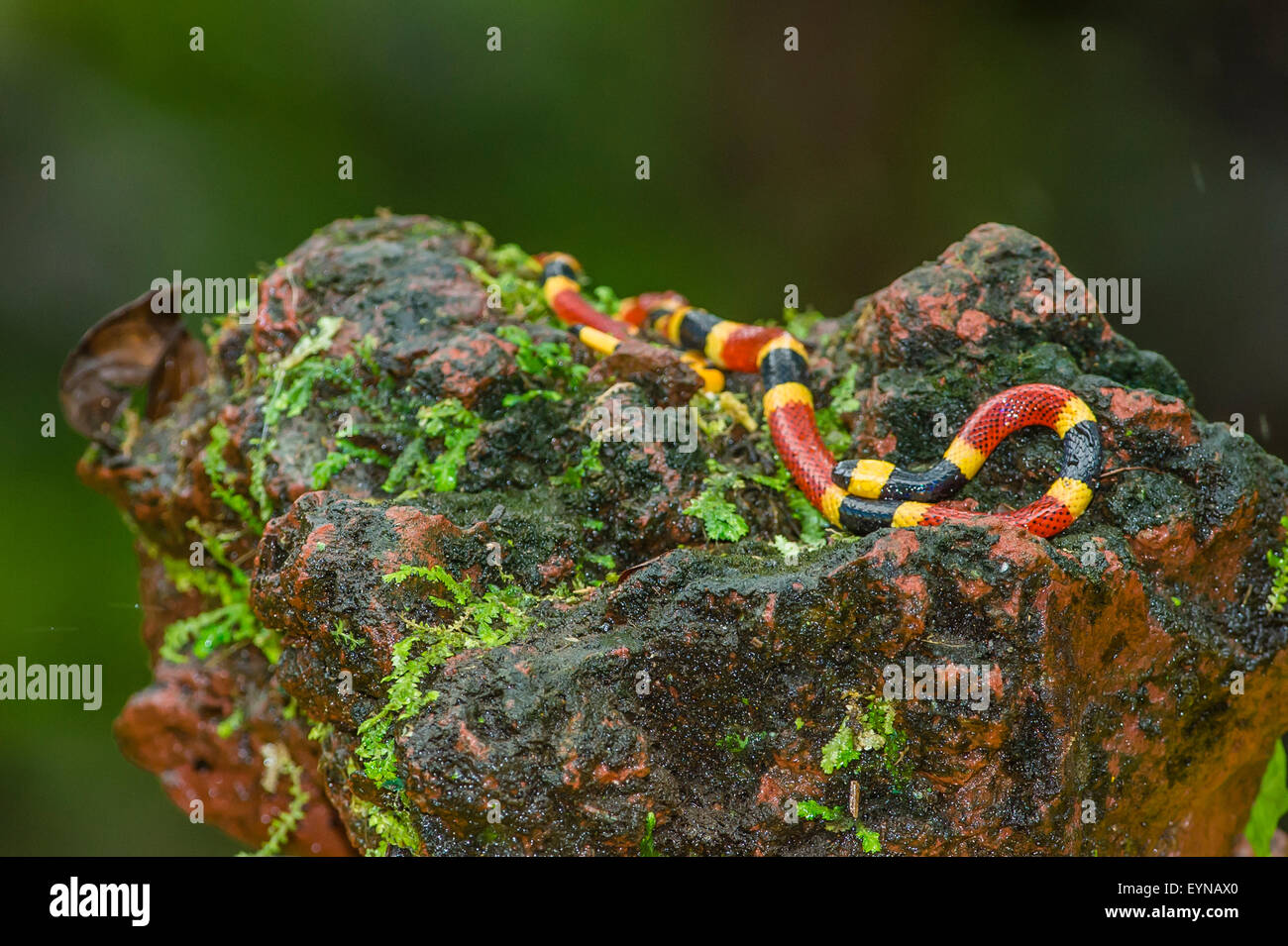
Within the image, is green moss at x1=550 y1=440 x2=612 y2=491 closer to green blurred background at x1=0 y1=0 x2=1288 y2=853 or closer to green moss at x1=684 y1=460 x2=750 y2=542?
green moss at x1=684 y1=460 x2=750 y2=542

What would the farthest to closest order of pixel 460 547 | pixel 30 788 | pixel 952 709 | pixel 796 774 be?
pixel 30 788 < pixel 460 547 < pixel 796 774 < pixel 952 709

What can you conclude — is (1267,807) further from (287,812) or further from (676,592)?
(287,812)

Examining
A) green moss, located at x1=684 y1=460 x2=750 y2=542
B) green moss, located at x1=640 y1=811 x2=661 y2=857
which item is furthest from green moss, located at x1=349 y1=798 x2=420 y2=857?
green moss, located at x1=684 y1=460 x2=750 y2=542

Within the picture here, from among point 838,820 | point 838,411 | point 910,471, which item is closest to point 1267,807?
point 910,471

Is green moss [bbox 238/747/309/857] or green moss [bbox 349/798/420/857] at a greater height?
green moss [bbox 349/798/420/857]

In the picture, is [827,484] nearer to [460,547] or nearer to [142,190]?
[460,547]
